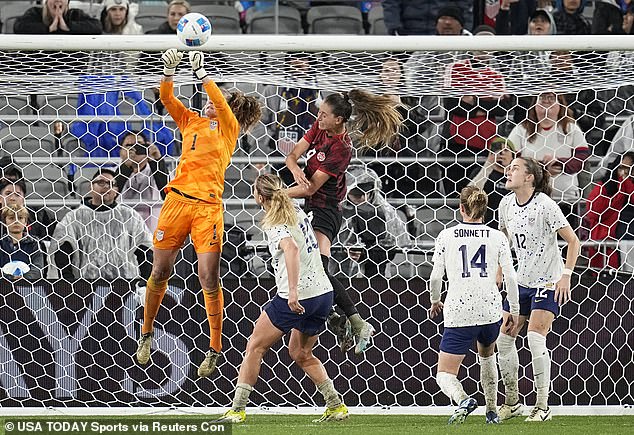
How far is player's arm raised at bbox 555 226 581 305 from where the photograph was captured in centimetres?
688

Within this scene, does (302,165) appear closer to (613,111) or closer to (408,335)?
(408,335)

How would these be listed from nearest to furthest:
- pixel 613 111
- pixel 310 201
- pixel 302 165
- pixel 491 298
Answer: pixel 491 298
pixel 310 201
pixel 302 165
pixel 613 111

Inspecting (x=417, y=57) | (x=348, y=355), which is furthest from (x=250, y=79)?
(x=348, y=355)

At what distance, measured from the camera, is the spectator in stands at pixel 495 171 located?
816 centimetres

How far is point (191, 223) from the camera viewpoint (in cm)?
672

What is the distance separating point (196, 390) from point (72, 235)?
1509 mm

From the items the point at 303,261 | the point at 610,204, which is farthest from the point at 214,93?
the point at 610,204

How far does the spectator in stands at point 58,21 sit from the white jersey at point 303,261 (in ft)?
13.7

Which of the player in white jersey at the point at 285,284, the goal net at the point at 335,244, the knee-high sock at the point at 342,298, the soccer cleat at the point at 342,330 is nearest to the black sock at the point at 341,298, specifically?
the knee-high sock at the point at 342,298

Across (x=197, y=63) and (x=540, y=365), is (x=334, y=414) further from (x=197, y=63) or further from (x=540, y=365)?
(x=197, y=63)

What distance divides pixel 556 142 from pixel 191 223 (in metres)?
3.17

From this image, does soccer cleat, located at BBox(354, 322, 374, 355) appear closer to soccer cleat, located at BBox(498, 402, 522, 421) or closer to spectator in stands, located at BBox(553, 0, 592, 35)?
soccer cleat, located at BBox(498, 402, 522, 421)

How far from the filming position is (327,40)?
692 centimetres

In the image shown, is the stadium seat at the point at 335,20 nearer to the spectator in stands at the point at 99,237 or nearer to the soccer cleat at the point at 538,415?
the spectator in stands at the point at 99,237
